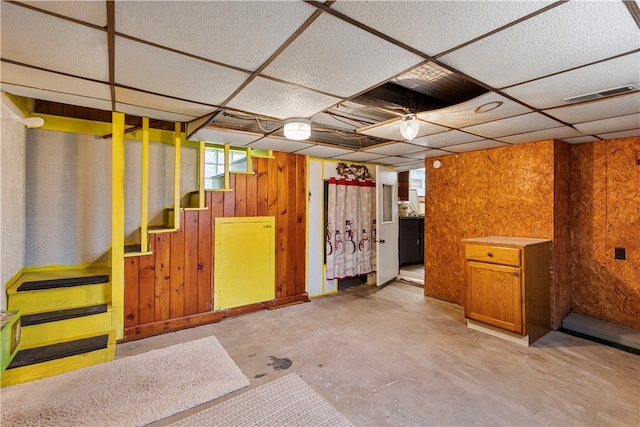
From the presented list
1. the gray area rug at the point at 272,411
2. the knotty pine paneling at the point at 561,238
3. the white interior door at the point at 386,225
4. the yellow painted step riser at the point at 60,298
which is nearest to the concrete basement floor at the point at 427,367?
the gray area rug at the point at 272,411

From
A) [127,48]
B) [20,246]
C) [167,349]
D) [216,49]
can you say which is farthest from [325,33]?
[20,246]

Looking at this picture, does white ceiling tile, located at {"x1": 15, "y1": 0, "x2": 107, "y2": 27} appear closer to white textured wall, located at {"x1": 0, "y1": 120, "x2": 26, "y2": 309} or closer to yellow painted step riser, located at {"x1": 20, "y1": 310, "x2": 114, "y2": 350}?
white textured wall, located at {"x1": 0, "y1": 120, "x2": 26, "y2": 309}

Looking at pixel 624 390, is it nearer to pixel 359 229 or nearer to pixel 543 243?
pixel 543 243

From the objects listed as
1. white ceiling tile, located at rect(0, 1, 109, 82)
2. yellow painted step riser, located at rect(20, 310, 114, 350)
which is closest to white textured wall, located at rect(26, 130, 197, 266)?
yellow painted step riser, located at rect(20, 310, 114, 350)

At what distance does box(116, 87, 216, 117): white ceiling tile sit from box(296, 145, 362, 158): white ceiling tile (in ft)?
5.08

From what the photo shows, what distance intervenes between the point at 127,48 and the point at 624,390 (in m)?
3.83

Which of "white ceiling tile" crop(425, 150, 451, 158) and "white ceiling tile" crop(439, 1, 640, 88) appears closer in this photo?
"white ceiling tile" crop(439, 1, 640, 88)

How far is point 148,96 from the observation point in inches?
81.7

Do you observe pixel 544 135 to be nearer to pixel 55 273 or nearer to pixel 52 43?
pixel 52 43

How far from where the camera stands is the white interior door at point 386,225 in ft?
15.1

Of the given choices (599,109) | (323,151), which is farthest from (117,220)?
(599,109)

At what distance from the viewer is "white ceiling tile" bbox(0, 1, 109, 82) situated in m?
1.21

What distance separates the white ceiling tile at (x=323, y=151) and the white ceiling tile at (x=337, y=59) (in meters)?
1.80

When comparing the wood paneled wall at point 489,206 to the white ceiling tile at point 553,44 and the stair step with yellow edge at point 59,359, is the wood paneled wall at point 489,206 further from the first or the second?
the stair step with yellow edge at point 59,359
